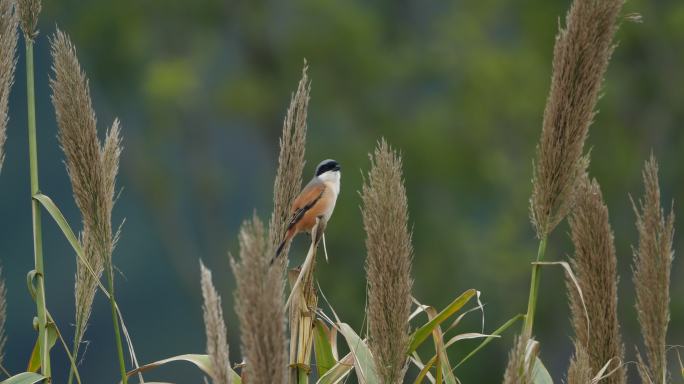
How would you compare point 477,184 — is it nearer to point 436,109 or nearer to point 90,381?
point 436,109

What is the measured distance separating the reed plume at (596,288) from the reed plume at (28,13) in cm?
128

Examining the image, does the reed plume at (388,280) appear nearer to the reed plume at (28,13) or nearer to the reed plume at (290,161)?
the reed plume at (290,161)

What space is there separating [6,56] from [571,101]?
1.25 metres

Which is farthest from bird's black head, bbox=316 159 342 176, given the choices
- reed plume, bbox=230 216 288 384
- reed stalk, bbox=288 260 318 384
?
reed plume, bbox=230 216 288 384

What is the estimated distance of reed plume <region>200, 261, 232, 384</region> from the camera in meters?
1.75

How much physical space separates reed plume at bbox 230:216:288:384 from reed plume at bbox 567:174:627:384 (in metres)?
0.91

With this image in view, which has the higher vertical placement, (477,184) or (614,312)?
(477,184)

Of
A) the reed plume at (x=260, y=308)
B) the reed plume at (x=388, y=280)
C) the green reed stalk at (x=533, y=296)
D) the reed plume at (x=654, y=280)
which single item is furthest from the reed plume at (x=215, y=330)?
the reed plume at (x=654, y=280)

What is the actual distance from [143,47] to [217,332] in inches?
659

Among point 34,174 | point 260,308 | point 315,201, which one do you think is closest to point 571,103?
point 260,308

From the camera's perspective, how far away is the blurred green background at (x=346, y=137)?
647 inches

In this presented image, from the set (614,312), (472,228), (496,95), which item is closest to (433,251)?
(472,228)

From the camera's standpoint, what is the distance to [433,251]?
16500 mm

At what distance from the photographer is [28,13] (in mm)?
2404
